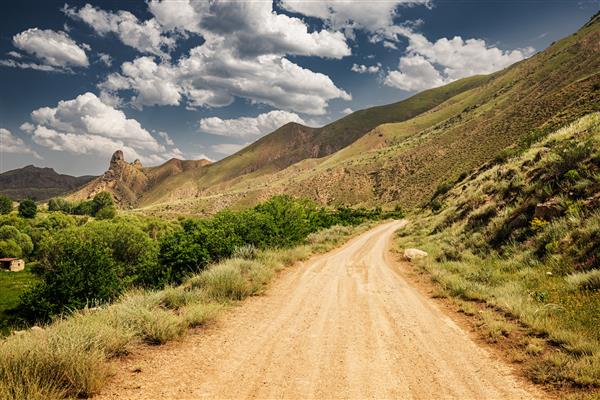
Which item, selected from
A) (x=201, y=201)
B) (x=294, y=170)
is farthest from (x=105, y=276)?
(x=294, y=170)

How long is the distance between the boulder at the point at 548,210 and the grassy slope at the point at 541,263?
2.0 inches

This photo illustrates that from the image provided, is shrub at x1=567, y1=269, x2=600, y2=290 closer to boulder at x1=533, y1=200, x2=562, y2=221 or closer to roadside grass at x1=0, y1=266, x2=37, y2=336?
boulder at x1=533, y1=200, x2=562, y2=221

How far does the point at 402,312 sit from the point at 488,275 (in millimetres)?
4467

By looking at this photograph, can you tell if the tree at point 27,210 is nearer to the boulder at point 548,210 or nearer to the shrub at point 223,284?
the shrub at point 223,284

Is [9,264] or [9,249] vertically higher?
[9,249]

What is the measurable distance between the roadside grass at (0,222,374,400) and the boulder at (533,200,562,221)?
11.8 metres

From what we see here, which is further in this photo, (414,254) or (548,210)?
(414,254)

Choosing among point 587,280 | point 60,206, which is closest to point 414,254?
point 587,280

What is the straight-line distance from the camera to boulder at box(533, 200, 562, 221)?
497 inches

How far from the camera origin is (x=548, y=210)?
13.0 meters

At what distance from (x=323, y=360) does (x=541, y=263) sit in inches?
360

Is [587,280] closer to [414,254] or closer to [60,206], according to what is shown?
[414,254]

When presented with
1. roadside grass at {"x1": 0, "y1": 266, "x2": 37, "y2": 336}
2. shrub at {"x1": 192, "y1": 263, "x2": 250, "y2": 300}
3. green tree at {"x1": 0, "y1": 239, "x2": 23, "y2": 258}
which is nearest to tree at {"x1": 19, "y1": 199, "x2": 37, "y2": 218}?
green tree at {"x1": 0, "y1": 239, "x2": 23, "y2": 258}

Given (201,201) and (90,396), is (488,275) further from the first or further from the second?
(201,201)
